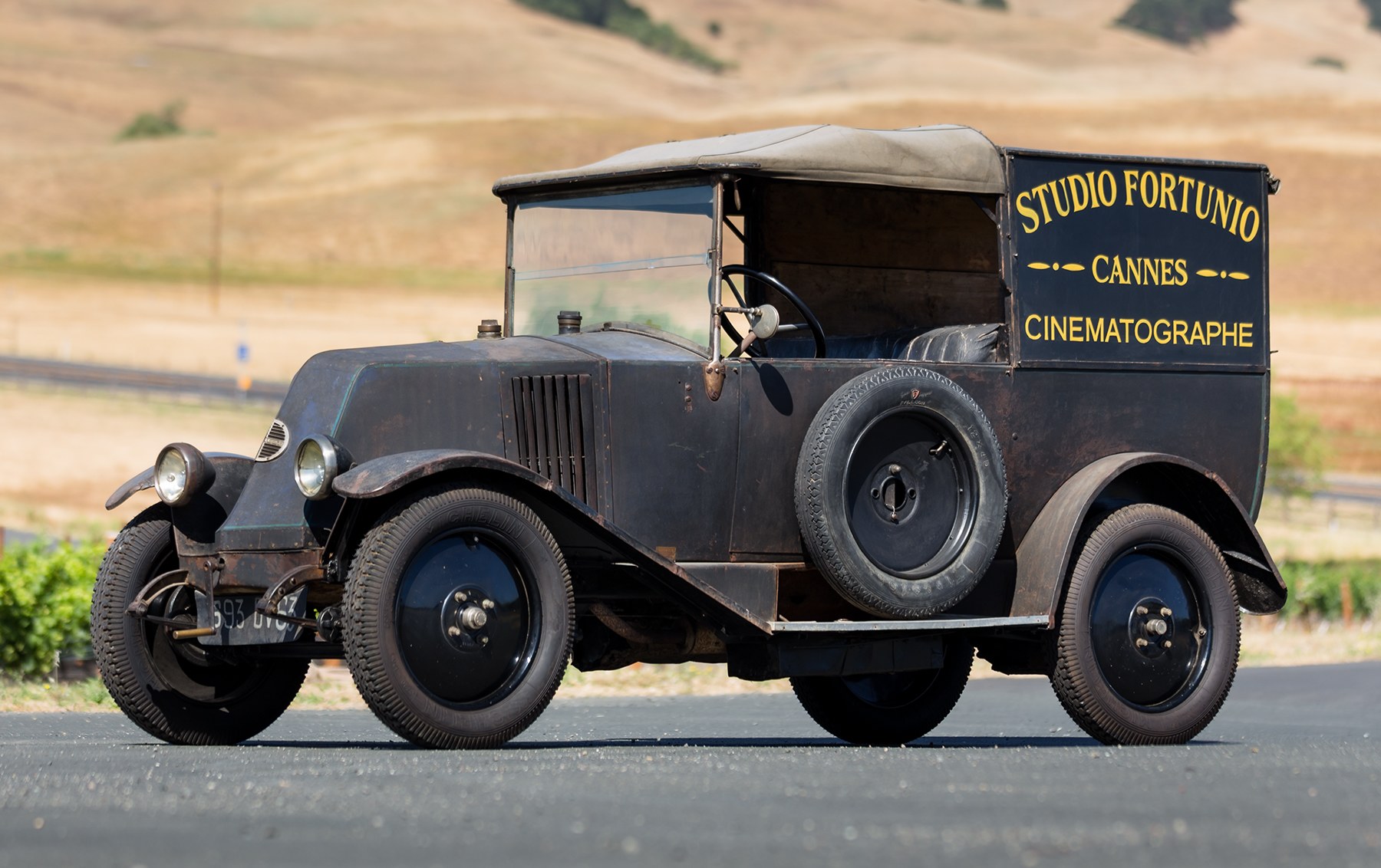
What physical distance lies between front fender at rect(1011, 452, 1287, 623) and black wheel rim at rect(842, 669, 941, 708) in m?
1.30

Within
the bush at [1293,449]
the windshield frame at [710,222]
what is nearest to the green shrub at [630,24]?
the bush at [1293,449]

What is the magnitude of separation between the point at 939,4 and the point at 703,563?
505ft

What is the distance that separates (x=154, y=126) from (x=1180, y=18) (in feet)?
277

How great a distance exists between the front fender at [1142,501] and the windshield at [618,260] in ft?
6.13

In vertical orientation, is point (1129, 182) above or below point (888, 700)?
above

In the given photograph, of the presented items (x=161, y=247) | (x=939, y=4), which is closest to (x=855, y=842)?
(x=161, y=247)

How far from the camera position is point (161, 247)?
71250mm

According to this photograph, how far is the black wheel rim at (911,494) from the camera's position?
8992 mm

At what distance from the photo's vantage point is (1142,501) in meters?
10.1

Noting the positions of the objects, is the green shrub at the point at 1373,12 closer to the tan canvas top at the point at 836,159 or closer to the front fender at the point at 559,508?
the tan canvas top at the point at 836,159

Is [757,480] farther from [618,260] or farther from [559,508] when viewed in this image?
[618,260]

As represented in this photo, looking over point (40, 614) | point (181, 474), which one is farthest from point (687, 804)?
point (40, 614)

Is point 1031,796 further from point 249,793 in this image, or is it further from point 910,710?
point 910,710

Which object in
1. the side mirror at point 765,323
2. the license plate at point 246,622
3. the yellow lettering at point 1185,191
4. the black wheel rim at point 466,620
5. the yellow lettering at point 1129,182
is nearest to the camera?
the black wheel rim at point 466,620
